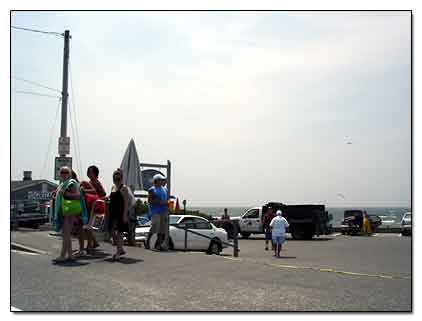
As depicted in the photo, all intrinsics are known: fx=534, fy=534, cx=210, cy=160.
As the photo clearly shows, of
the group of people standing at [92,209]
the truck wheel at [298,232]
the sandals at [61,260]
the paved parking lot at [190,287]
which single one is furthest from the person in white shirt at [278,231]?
the truck wheel at [298,232]

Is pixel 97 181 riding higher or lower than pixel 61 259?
higher

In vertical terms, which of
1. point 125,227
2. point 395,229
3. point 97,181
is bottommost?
point 395,229

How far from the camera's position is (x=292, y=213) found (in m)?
31.8

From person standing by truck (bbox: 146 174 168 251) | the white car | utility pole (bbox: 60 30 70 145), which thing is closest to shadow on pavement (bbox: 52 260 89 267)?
person standing by truck (bbox: 146 174 168 251)

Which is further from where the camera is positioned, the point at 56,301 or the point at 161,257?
the point at 161,257

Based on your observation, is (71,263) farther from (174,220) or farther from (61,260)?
(174,220)

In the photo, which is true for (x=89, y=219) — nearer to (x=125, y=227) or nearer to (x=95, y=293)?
(x=125, y=227)

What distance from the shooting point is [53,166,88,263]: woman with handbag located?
9.55m

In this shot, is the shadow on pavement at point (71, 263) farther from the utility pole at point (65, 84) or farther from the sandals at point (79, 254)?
the utility pole at point (65, 84)

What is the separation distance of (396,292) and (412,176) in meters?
1.70

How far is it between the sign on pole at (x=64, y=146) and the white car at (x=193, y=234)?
3.51 metres

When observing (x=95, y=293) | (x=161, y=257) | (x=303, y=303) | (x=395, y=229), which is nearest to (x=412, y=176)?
(x=303, y=303)

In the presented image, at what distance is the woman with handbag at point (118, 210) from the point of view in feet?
33.1

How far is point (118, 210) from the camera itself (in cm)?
1025
